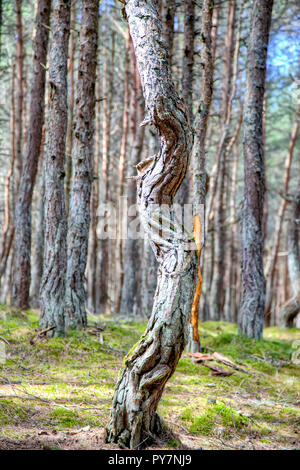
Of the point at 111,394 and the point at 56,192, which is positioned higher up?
the point at 56,192

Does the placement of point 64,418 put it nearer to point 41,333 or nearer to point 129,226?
point 41,333

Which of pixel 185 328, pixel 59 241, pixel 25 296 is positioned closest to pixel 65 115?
pixel 59 241

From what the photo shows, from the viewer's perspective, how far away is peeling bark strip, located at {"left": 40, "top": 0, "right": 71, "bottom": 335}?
6.74 m

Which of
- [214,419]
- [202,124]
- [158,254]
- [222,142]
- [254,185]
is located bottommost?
[214,419]

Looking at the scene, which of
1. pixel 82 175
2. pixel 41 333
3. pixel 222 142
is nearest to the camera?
pixel 41 333

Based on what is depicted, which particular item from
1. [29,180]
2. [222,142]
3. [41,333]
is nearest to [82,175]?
[29,180]

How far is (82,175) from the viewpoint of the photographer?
7.83 metres

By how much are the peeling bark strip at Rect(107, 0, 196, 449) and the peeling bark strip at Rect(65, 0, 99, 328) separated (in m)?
4.46

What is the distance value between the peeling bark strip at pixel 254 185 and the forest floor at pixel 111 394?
725 mm

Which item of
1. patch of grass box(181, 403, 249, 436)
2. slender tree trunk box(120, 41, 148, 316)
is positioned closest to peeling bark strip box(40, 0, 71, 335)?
patch of grass box(181, 403, 249, 436)

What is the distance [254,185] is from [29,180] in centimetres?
486

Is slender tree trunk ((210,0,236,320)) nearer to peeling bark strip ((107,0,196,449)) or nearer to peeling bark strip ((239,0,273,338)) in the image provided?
peeling bark strip ((239,0,273,338))

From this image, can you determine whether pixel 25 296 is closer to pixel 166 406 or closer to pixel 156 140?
pixel 156 140

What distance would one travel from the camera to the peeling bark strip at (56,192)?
22.1 feet
